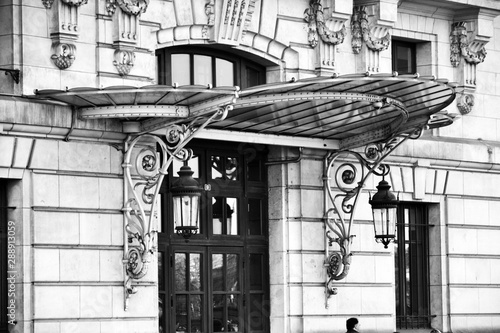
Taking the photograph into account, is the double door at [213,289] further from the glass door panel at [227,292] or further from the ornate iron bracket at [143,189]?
the ornate iron bracket at [143,189]

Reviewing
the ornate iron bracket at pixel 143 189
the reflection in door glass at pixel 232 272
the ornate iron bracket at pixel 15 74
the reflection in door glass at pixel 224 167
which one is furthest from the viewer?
the reflection in door glass at pixel 232 272

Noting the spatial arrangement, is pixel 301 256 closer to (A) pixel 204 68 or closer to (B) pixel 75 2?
(A) pixel 204 68

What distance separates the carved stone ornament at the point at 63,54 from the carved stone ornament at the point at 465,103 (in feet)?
29.7

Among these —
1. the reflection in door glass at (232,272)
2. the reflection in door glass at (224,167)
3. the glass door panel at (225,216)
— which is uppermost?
the reflection in door glass at (224,167)

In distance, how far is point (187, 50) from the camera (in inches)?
891

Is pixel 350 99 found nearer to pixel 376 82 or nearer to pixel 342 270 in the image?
pixel 376 82

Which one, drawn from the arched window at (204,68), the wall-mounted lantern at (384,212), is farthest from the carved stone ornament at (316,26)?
the wall-mounted lantern at (384,212)

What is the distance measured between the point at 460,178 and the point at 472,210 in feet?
2.26

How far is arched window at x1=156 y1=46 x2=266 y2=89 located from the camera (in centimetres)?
2245

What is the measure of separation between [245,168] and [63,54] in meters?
4.66

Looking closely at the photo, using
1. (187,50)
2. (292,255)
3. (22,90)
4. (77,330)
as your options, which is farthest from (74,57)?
(292,255)

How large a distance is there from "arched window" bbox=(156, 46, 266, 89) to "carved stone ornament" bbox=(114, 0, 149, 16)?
109cm

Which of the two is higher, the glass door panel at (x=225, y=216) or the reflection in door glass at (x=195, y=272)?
the glass door panel at (x=225, y=216)

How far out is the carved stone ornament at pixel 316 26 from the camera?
78.1 ft
